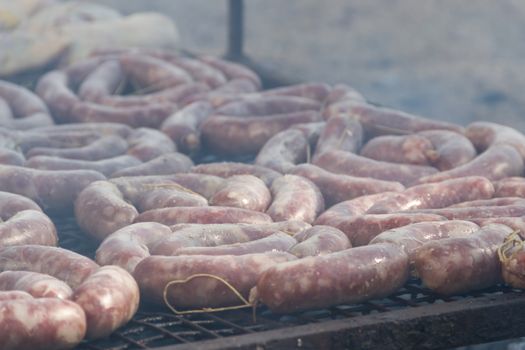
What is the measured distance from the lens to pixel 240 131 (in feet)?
19.8

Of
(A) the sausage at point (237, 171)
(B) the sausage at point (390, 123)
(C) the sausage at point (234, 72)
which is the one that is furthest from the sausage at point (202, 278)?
(C) the sausage at point (234, 72)

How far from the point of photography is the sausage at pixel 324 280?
3.54 metres

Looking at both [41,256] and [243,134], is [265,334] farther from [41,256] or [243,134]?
[243,134]

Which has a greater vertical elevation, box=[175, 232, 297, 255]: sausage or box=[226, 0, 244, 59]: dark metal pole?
box=[175, 232, 297, 255]: sausage

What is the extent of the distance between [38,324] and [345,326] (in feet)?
3.60

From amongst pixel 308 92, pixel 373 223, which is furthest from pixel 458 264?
pixel 308 92

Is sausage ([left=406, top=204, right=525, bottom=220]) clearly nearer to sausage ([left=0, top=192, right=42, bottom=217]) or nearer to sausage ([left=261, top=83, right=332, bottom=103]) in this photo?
sausage ([left=0, top=192, right=42, bottom=217])

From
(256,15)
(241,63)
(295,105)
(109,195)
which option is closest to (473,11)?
(256,15)

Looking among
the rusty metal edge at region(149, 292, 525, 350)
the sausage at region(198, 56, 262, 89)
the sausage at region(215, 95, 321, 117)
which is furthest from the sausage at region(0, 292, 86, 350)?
the sausage at region(198, 56, 262, 89)

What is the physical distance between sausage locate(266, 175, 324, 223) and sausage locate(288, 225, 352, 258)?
17.0 inches

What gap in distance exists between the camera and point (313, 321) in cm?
351

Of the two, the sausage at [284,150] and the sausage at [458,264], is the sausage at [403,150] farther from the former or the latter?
the sausage at [458,264]

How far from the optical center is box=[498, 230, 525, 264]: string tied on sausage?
3.80 metres

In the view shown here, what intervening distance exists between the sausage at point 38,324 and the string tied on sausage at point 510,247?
1.75 m
